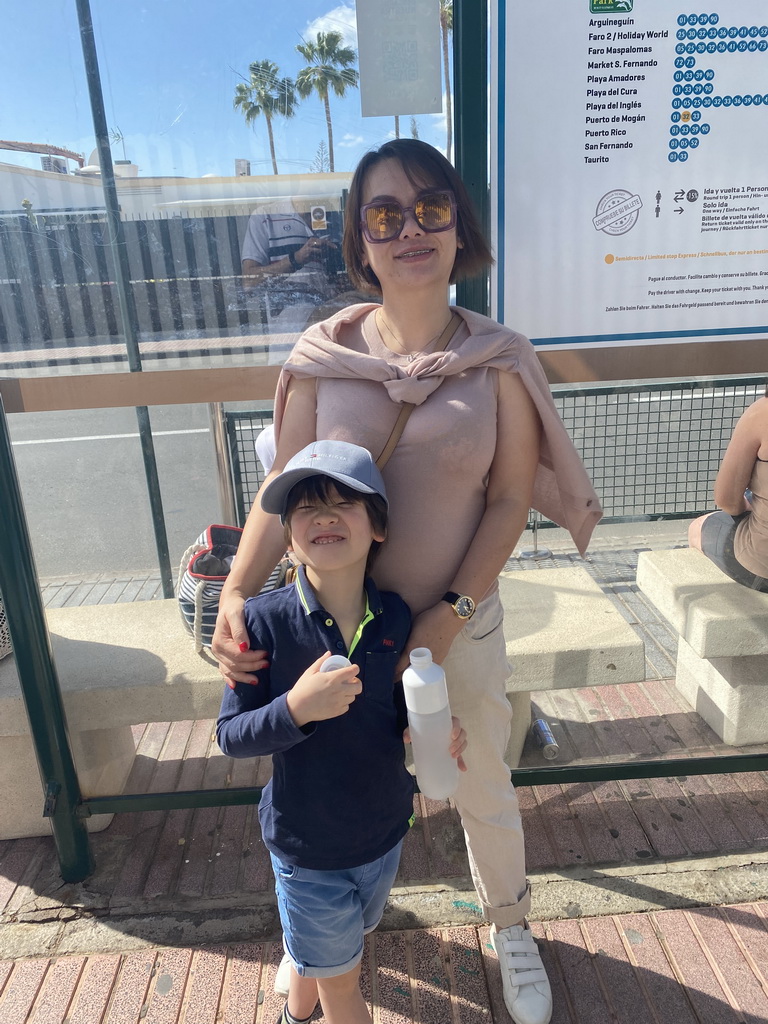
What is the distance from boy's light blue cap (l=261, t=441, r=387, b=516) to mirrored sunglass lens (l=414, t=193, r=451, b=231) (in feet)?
1.82

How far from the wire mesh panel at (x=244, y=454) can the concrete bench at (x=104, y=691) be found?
20.1 inches

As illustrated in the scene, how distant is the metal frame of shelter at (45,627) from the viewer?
6.89 feet

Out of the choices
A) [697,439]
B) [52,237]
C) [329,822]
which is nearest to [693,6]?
[697,439]

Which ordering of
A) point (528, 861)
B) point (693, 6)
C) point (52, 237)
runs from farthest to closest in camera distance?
point (528, 861)
point (52, 237)
point (693, 6)

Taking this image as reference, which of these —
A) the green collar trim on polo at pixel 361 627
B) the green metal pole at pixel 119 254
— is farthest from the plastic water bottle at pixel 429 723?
the green metal pole at pixel 119 254

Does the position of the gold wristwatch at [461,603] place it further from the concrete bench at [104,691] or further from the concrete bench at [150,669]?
the concrete bench at [104,691]

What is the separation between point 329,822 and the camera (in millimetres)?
1619

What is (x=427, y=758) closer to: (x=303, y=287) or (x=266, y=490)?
(x=266, y=490)

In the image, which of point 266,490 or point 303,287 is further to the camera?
point 303,287

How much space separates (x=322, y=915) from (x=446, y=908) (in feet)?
2.68

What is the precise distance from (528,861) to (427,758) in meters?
1.20

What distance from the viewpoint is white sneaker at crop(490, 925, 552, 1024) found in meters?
1.94

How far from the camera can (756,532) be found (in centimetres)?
261

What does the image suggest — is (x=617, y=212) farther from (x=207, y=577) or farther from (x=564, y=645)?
(x=207, y=577)
